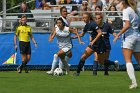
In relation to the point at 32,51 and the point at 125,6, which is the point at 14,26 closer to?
the point at 32,51

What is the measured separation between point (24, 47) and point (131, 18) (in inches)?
366

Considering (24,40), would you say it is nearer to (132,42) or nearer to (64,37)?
(64,37)

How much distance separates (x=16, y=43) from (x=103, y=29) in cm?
449

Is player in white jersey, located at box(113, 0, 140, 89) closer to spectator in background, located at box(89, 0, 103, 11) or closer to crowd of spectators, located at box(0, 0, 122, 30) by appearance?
crowd of spectators, located at box(0, 0, 122, 30)

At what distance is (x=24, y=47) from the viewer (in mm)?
22422

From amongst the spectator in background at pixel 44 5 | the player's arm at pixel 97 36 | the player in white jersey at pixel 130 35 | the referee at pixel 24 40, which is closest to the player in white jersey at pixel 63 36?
the player's arm at pixel 97 36

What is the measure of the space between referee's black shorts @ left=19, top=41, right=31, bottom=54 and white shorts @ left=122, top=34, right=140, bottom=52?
9214mm

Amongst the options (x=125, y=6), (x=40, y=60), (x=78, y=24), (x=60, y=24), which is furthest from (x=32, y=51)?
(x=125, y=6)

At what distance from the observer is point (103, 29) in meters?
20.1

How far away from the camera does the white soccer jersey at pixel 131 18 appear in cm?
1362

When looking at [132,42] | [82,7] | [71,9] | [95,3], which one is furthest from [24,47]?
[132,42]

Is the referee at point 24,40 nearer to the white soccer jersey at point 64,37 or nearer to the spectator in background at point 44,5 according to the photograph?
the white soccer jersey at point 64,37

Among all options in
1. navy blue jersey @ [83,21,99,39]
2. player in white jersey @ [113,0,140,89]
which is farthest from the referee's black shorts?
player in white jersey @ [113,0,140,89]

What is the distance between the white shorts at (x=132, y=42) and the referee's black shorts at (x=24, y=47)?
921 cm
